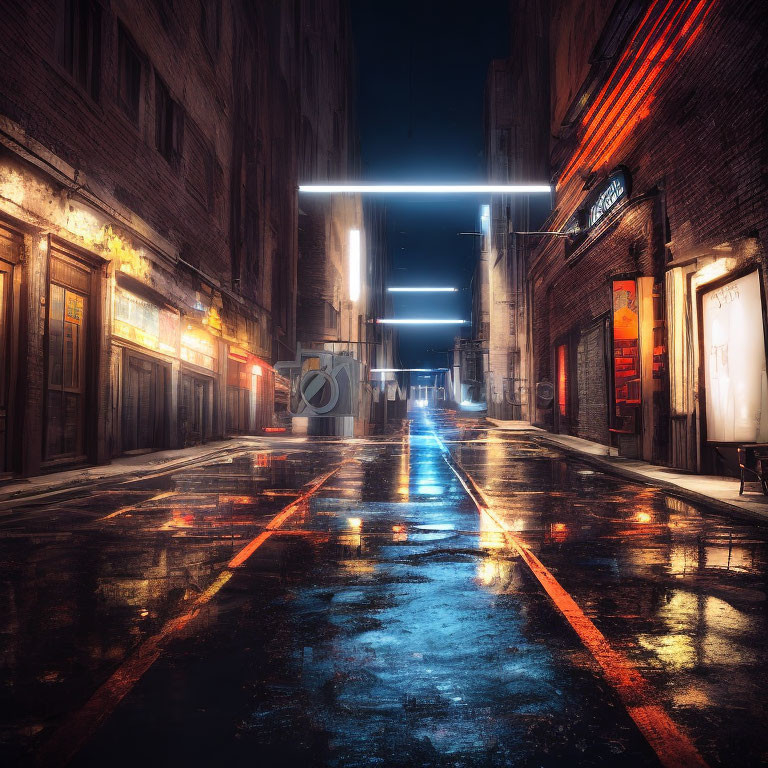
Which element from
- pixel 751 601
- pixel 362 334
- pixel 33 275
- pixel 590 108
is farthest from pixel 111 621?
pixel 362 334

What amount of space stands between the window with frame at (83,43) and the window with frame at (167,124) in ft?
13.9

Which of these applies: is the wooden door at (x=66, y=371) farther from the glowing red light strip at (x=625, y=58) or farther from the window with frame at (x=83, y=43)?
the glowing red light strip at (x=625, y=58)

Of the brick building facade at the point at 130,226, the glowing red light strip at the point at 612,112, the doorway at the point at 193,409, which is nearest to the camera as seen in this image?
the brick building facade at the point at 130,226

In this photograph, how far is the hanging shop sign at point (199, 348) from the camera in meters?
24.6

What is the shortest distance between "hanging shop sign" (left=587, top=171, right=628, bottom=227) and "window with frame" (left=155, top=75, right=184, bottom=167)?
13.0 metres

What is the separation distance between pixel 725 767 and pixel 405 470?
14.0 m

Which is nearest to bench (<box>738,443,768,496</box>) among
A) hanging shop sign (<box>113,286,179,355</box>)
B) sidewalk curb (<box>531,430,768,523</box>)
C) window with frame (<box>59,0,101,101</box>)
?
sidewalk curb (<box>531,430,768,523</box>)

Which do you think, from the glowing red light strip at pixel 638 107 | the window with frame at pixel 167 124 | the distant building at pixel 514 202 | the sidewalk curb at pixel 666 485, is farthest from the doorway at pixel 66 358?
the distant building at pixel 514 202

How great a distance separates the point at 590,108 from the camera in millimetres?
24484

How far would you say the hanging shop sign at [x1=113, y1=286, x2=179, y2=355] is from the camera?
1905 centimetres

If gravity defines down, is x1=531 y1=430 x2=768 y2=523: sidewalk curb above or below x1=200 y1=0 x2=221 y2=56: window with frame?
below

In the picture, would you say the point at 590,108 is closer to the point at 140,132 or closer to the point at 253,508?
the point at 140,132

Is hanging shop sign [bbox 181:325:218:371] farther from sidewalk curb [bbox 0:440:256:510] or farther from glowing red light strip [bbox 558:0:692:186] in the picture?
glowing red light strip [bbox 558:0:692:186]

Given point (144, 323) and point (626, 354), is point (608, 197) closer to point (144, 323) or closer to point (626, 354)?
point (626, 354)
